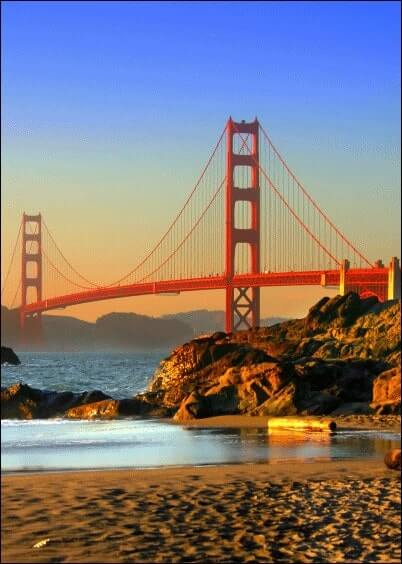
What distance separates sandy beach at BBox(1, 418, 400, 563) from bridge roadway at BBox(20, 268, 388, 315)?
42.6 metres

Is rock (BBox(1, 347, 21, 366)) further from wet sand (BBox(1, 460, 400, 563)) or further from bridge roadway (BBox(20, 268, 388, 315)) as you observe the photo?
wet sand (BBox(1, 460, 400, 563))

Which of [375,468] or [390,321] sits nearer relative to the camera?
[375,468]

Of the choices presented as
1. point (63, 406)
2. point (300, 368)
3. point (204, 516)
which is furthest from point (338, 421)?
point (204, 516)

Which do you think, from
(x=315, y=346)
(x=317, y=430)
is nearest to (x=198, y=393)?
(x=317, y=430)

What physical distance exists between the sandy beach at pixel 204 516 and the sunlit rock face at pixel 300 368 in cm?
1157

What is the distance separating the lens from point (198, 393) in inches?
1082

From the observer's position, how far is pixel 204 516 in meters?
10.5

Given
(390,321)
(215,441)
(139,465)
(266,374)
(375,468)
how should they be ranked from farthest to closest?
(390,321)
(266,374)
(215,441)
(139,465)
(375,468)

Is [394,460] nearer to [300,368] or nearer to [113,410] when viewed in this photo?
[300,368]

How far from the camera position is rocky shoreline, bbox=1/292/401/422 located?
86.2ft

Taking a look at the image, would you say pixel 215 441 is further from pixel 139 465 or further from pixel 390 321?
pixel 390 321

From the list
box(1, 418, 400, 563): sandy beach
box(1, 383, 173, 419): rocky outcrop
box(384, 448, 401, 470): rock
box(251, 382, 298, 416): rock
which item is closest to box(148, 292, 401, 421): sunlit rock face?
box(251, 382, 298, 416): rock

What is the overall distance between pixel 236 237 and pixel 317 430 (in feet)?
207

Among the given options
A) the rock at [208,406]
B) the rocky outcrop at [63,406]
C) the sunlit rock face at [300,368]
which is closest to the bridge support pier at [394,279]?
the sunlit rock face at [300,368]
